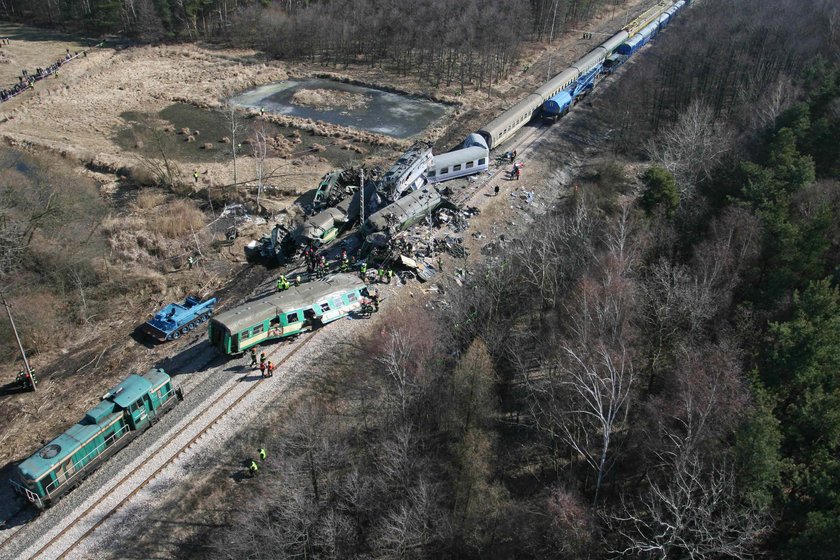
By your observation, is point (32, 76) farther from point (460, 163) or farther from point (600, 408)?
point (600, 408)

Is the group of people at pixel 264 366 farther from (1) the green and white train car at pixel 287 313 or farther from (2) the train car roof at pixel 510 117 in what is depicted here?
(2) the train car roof at pixel 510 117

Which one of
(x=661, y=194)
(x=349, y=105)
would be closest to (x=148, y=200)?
(x=349, y=105)

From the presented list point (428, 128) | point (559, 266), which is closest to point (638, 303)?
point (559, 266)

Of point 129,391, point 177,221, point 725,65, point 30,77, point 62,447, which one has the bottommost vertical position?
point 62,447

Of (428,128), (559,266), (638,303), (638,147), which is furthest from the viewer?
(428,128)

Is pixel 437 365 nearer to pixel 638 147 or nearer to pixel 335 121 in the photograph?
pixel 638 147

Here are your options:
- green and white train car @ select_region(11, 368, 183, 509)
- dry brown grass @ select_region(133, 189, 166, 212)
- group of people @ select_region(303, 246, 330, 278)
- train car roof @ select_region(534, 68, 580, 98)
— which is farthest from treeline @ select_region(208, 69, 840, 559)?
train car roof @ select_region(534, 68, 580, 98)

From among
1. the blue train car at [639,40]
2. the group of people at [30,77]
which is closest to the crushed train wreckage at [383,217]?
the blue train car at [639,40]
